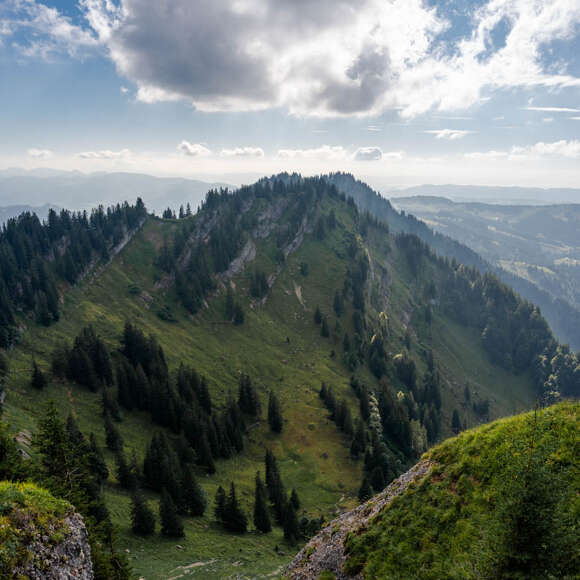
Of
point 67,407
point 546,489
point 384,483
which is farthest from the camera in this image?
point 384,483

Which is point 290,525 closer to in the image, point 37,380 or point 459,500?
point 459,500

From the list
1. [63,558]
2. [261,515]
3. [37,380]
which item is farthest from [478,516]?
[37,380]

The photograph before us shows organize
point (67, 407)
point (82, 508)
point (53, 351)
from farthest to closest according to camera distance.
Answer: point (53, 351)
point (67, 407)
point (82, 508)

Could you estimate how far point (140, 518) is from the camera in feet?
161

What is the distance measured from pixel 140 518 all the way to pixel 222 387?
72.3m

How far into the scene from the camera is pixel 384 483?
3346 inches

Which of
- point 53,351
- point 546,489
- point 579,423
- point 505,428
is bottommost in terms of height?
point 53,351

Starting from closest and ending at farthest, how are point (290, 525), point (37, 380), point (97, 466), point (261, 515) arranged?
point (97, 466)
point (290, 525)
point (261, 515)
point (37, 380)

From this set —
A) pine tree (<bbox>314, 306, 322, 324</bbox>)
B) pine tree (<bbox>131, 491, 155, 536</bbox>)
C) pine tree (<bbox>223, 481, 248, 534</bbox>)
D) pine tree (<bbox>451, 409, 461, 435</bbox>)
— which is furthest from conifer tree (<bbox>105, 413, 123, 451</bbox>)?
pine tree (<bbox>451, 409, 461, 435</bbox>)

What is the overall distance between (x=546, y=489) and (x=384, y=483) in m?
84.4

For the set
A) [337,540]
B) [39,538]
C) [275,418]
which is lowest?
[275,418]

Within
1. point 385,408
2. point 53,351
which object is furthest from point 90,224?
point 385,408

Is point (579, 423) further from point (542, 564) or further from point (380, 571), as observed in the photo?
point (380, 571)

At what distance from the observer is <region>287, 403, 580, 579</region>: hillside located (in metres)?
13.5
